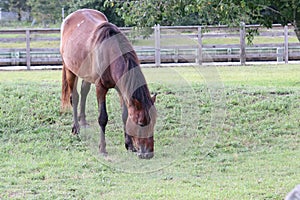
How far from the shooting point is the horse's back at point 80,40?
7242 millimetres

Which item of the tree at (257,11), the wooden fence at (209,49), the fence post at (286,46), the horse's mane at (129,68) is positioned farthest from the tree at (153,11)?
the fence post at (286,46)

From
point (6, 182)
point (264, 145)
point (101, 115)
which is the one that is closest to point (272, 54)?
point (264, 145)

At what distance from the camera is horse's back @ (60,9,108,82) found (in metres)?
7.24

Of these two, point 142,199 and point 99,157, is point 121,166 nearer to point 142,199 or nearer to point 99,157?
point 99,157

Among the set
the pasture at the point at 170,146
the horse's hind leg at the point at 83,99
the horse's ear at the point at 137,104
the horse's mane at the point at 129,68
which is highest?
the horse's mane at the point at 129,68

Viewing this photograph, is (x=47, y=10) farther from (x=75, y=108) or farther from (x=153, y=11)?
(x=153, y=11)

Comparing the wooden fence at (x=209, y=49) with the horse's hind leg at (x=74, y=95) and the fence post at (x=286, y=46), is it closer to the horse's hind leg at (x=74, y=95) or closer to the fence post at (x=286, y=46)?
the fence post at (x=286, y=46)

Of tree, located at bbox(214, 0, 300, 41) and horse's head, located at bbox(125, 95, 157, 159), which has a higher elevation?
tree, located at bbox(214, 0, 300, 41)

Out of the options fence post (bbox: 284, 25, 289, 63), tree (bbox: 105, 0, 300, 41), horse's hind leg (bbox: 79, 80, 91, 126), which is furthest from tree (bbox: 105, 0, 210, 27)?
fence post (bbox: 284, 25, 289, 63)

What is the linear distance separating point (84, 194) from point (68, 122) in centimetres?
307

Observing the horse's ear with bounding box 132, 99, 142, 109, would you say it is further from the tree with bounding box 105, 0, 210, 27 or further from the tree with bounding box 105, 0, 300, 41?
the tree with bounding box 105, 0, 210, 27

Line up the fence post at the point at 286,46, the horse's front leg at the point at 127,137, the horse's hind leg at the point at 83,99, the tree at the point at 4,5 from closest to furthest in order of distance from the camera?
the horse's front leg at the point at 127,137
the horse's hind leg at the point at 83,99
the fence post at the point at 286,46
the tree at the point at 4,5

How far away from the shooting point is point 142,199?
532 cm

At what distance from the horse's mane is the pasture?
2.44 feet
